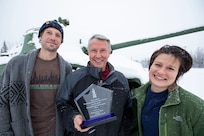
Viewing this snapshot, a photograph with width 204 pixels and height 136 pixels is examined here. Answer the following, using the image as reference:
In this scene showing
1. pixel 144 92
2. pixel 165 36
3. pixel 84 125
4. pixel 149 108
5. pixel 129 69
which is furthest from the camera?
pixel 165 36

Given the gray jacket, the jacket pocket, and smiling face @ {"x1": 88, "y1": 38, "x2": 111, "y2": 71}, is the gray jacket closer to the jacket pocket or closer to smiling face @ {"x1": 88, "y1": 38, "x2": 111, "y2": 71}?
the jacket pocket

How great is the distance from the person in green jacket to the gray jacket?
103 cm

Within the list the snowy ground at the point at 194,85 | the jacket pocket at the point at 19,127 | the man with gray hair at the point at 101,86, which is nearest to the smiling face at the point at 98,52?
the man with gray hair at the point at 101,86

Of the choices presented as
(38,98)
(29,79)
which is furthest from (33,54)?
(38,98)

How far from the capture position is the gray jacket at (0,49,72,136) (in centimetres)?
254

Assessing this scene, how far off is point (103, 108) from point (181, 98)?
28.4 inches

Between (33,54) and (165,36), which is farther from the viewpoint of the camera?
(165,36)

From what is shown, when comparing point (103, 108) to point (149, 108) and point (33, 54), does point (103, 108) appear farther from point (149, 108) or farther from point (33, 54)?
point (33, 54)

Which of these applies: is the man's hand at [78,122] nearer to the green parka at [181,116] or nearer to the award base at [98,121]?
the award base at [98,121]

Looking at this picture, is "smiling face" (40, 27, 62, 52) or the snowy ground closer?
"smiling face" (40, 27, 62, 52)

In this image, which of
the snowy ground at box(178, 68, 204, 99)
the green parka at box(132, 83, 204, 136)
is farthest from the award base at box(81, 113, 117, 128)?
the snowy ground at box(178, 68, 204, 99)

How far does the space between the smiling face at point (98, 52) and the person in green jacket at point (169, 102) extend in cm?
51

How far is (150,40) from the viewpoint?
489cm

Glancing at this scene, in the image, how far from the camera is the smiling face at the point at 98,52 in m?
2.45
